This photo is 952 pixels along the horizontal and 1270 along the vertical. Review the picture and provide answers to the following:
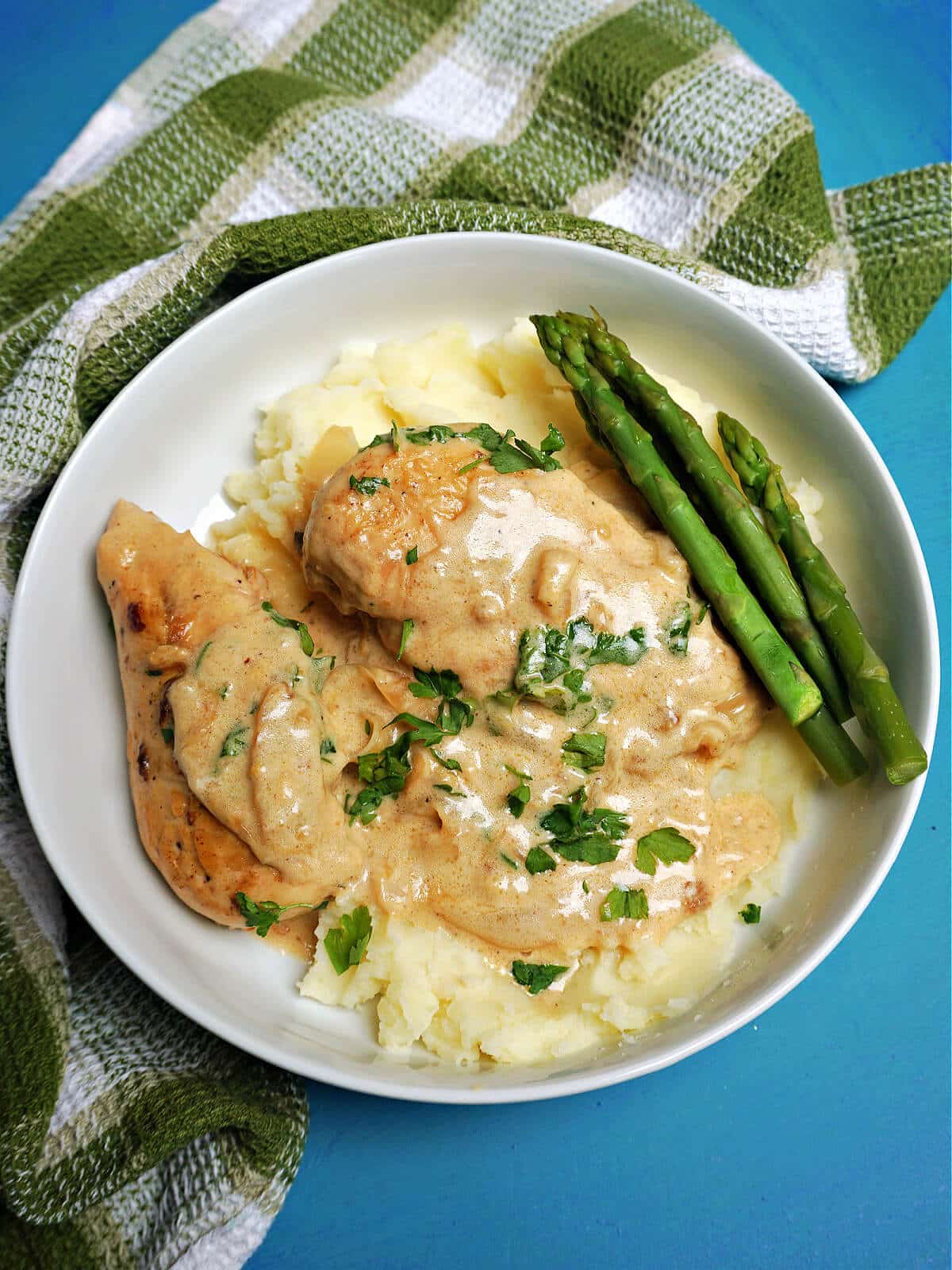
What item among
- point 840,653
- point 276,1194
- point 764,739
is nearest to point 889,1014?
point 764,739

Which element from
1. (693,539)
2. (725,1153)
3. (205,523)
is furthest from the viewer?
(205,523)

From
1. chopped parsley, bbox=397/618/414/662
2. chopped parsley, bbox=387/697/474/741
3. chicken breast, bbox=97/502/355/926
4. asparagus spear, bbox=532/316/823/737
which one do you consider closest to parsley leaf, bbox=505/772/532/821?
chopped parsley, bbox=387/697/474/741

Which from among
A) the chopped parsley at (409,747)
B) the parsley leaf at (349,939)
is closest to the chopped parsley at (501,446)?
the chopped parsley at (409,747)

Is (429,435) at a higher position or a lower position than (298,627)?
higher

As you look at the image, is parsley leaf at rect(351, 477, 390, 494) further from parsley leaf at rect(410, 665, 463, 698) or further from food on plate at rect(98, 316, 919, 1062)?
parsley leaf at rect(410, 665, 463, 698)

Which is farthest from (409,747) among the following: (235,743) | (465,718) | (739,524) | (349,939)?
(739,524)

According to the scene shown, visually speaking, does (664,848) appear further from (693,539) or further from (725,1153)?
(725,1153)

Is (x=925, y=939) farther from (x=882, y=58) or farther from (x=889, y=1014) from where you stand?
(x=882, y=58)
